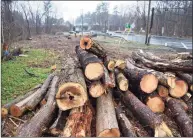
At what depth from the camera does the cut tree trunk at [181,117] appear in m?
2.23

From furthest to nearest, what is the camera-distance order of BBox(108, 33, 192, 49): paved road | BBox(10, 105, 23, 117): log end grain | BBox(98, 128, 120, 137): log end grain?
BBox(108, 33, 192, 49): paved road → BBox(10, 105, 23, 117): log end grain → BBox(98, 128, 120, 137): log end grain

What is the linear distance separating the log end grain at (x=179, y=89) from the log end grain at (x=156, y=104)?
181 millimetres

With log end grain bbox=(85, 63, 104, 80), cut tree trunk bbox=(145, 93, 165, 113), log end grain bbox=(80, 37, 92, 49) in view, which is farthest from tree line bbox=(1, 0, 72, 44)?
cut tree trunk bbox=(145, 93, 165, 113)

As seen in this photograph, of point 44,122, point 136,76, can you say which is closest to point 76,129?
point 44,122

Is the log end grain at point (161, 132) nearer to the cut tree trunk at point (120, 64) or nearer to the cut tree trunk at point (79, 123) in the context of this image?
the cut tree trunk at point (79, 123)

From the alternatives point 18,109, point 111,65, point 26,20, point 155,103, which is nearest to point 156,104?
point 155,103

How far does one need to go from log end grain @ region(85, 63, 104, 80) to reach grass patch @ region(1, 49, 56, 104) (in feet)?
3.73

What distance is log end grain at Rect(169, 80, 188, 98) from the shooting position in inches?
107

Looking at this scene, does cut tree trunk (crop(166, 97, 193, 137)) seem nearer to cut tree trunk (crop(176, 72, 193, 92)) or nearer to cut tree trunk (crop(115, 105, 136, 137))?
cut tree trunk (crop(176, 72, 193, 92))

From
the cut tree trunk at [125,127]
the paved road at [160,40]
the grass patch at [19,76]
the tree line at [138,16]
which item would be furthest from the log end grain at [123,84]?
the paved road at [160,40]

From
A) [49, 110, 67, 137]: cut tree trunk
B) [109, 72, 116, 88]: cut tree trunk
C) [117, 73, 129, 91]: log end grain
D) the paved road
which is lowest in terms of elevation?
[49, 110, 67, 137]: cut tree trunk

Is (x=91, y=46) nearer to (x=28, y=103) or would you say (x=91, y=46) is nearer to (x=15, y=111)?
(x=28, y=103)

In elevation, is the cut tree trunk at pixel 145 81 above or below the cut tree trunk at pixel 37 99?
above

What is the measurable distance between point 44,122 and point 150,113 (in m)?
1.00
